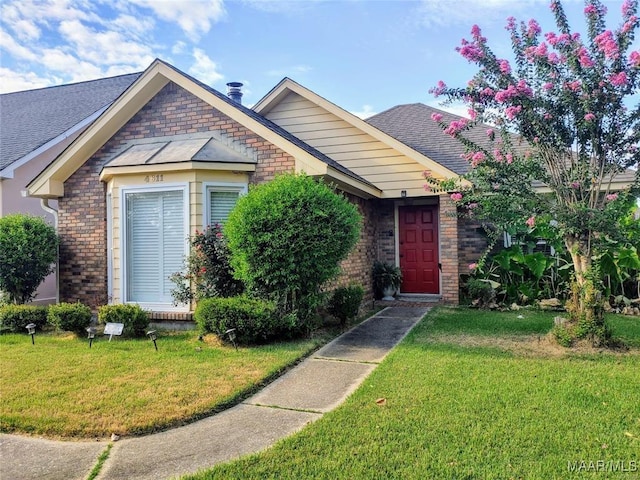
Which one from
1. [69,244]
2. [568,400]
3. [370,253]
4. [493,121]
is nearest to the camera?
[568,400]

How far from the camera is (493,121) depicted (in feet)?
22.3

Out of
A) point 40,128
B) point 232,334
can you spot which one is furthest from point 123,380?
point 40,128

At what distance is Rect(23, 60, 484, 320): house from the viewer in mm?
8031

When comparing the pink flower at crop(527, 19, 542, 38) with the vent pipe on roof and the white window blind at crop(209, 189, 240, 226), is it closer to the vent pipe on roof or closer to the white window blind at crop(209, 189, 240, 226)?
the white window blind at crop(209, 189, 240, 226)

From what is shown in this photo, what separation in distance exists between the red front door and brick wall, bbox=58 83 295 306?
210 inches

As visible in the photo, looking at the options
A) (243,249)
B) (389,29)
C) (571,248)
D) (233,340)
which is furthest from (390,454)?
(389,29)

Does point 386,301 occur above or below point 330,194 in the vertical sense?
below

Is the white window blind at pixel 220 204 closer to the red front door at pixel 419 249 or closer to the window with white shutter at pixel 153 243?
the window with white shutter at pixel 153 243

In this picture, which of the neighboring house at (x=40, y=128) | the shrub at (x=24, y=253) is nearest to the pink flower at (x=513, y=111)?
the shrub at (x=24, y=253)

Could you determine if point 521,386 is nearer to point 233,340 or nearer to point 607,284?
point 233,340

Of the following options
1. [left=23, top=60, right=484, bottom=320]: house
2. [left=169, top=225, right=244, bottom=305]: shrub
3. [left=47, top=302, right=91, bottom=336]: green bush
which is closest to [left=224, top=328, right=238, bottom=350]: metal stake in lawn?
[left=169, top=225, right=244, bottom=305]: shrub

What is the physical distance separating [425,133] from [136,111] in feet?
26.1

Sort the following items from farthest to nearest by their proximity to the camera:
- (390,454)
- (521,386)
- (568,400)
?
(521,386), (568,400), (390,454)

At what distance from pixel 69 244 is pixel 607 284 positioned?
11210 mm
